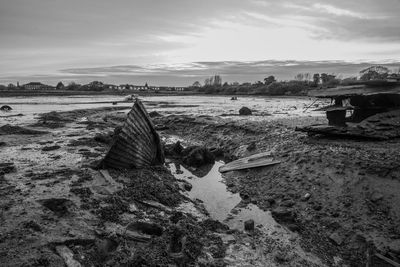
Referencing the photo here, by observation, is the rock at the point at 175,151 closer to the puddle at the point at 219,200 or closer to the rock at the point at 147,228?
the puddle at the point at 219,200

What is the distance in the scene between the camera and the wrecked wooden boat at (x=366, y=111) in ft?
30.4

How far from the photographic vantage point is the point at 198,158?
10570mm

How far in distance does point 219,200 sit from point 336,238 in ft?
9.45

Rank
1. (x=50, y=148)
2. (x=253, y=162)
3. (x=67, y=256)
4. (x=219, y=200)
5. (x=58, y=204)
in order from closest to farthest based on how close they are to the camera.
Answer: (x=67, y=256) < (x=58, y=204) < (x=219, y=200) < (x=253, y=162) < (x=50, y=148)

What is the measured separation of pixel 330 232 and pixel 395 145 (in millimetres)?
4154

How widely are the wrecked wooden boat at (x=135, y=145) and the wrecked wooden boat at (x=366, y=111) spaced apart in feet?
16.1

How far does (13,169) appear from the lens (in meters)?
8.25

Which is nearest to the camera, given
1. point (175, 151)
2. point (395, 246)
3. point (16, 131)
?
point (395, 246)

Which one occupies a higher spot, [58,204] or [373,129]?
[373,129]

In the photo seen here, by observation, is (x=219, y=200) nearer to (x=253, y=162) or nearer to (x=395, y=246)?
(x=253, y=162)

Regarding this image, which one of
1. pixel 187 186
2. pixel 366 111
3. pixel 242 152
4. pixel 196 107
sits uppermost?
pixel 366 111

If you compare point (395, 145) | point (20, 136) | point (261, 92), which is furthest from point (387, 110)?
point (261, 92)

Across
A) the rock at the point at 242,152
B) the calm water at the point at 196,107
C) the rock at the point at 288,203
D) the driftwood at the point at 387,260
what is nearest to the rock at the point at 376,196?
the driftwood at the point at 387,260

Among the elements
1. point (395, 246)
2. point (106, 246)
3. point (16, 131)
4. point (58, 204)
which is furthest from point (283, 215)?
point (16, 131)
